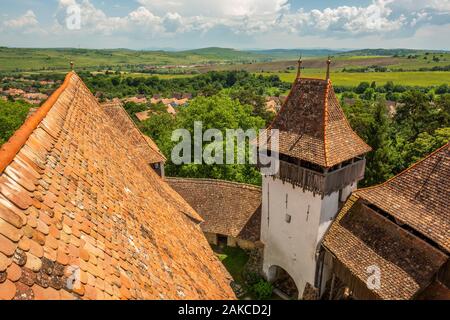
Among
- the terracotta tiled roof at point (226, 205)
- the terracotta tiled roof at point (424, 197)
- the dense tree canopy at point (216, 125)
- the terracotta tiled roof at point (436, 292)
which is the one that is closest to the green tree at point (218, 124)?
the dense tree canopy at point (216, 125)

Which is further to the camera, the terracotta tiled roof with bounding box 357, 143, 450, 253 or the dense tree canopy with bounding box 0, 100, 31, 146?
the dense tree canopy with bounding box 0, 100, 31, 146

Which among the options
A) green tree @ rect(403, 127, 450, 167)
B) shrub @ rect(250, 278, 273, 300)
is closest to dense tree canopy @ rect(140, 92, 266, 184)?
shrub @ rect(250, 278, 273, 300)

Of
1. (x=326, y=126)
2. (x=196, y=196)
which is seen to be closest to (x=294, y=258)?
(x=326, y=126)

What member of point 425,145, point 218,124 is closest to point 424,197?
point 425,145

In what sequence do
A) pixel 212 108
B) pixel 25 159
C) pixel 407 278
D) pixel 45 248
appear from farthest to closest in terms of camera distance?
pixel 212 108, pixel 407 278, pixel 25 159, pixel 45 248

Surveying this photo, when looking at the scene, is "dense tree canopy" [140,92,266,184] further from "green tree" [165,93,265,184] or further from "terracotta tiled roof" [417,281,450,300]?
"terracotta tiled roof" [417,281,450,300]
